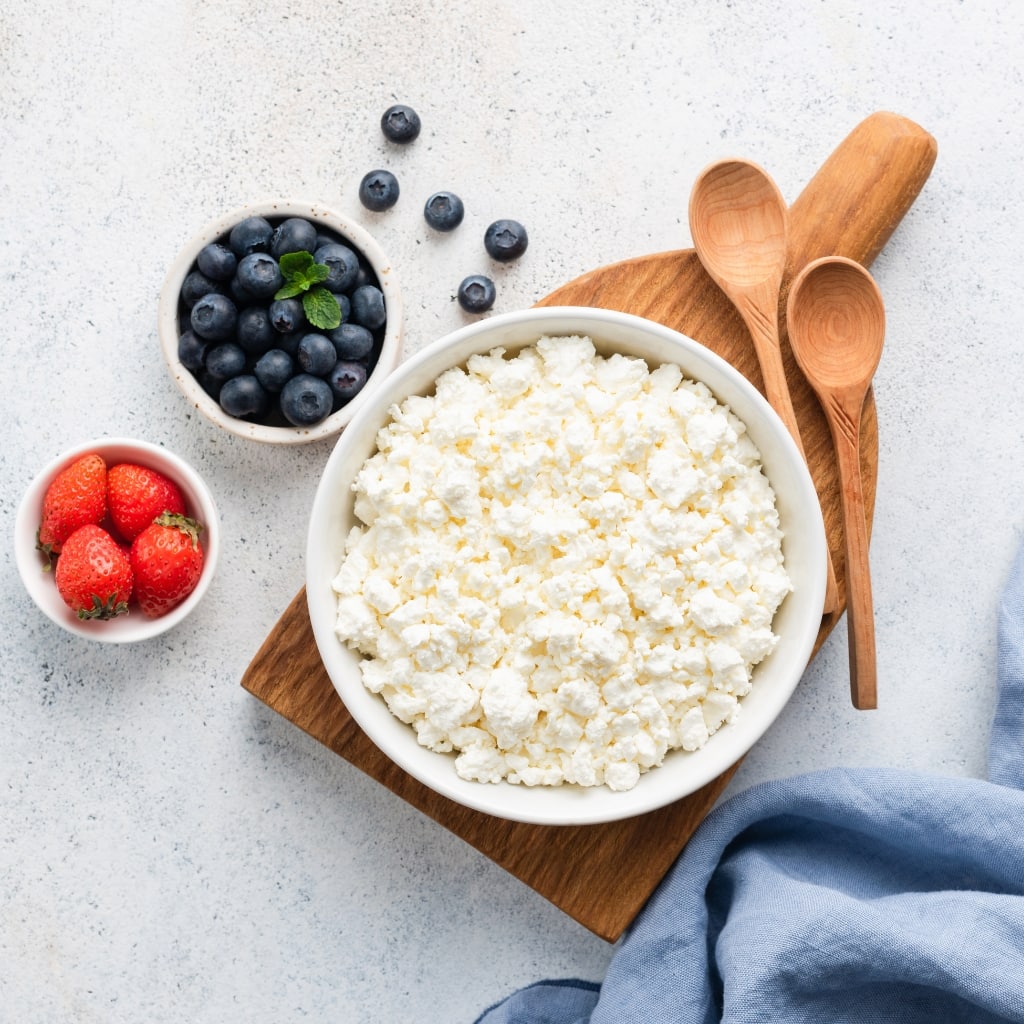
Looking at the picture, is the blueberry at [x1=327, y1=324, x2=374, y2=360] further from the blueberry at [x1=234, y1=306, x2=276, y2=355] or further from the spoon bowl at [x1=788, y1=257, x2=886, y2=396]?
the spoon bowl at [x1=788, y1=257, x2=886, y2=396]

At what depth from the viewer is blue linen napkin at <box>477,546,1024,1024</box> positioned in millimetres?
1629

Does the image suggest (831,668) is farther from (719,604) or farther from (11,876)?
(11,876)

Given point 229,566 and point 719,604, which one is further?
point 229,566

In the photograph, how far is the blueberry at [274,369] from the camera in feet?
5.54

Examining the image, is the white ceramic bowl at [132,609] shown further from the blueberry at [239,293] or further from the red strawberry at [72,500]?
the blueberry at [239,293]

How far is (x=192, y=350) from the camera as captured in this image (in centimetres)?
171

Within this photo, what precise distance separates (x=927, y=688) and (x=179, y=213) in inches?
66.8

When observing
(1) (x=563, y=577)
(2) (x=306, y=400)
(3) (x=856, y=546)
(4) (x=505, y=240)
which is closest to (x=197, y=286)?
(2) (x=306, y=400)

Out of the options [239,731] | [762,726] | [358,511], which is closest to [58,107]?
[358,511]

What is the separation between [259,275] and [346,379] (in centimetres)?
22

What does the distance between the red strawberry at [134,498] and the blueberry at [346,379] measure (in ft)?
1.16

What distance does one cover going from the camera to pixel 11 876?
1.90m

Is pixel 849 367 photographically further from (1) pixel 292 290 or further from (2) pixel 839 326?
(1) pixel 292 290

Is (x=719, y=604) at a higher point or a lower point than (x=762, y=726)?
higher
